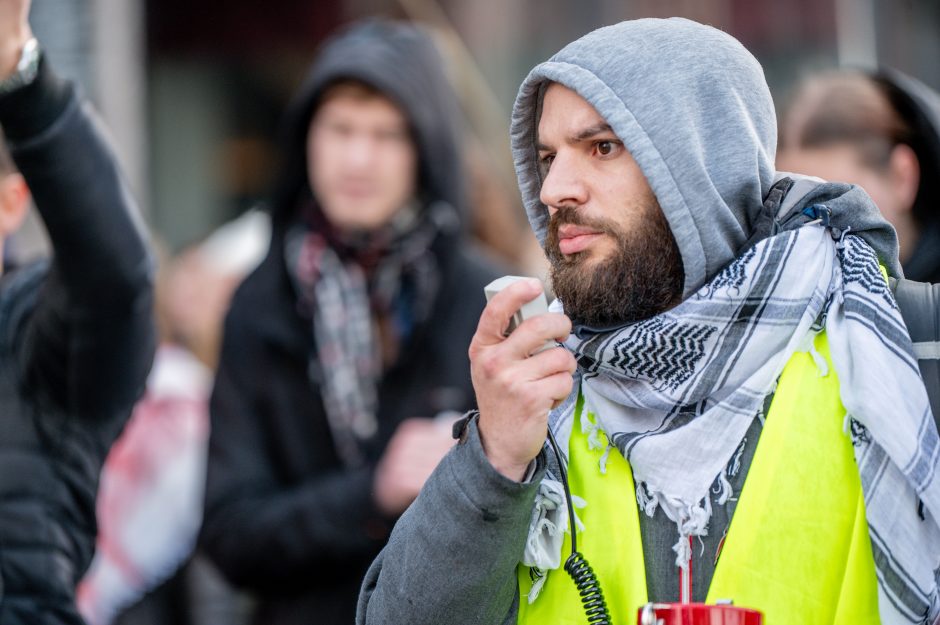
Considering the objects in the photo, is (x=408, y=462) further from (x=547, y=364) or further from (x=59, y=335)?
(x=547, y=364)

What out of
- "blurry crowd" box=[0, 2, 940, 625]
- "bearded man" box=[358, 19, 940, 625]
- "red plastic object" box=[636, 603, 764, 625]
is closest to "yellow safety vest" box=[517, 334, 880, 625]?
"bearded man" box=[358, 19, 940, 625]

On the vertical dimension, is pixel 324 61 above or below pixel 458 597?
above

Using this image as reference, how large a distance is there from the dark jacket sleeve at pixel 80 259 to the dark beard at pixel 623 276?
3.66 ft

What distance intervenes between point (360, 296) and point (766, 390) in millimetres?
1998

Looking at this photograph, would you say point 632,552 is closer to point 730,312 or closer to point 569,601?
point 569,601

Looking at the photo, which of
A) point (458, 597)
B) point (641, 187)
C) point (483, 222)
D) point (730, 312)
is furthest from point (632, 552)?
point (483, 222)

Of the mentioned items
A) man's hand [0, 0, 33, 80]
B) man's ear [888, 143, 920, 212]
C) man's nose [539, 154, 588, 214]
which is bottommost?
man's ear [888, 143, 920, 212]

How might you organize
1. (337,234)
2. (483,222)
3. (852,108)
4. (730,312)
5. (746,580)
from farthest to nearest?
(483,222) < (337,234) < (852,108) < (730,312) < (746,580)

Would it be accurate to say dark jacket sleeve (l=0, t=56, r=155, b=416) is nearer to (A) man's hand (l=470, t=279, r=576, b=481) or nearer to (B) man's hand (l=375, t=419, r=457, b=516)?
(B) man's hand (l=375, t=419, r=457, b=516)

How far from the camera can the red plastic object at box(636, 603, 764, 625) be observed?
187 cm

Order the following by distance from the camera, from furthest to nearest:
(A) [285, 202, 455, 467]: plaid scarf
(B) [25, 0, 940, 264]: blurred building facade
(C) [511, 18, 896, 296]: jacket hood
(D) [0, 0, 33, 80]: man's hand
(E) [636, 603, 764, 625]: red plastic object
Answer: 1. (B) [25, 0, 940, 264]: blurred building facade
2. (A) [285, 202, 455, 467]: plaid scarf
3. (D) [0, 0, 33, 80]: man's hand
4. (C) [511, 18, 896, 296]: jacket hood
5. (E) [636, 603, 764, 625]: red plastic object

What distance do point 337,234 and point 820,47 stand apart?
5691 mm

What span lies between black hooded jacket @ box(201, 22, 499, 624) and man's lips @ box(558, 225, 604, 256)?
146 centimetres

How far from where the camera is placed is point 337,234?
4.08 m
